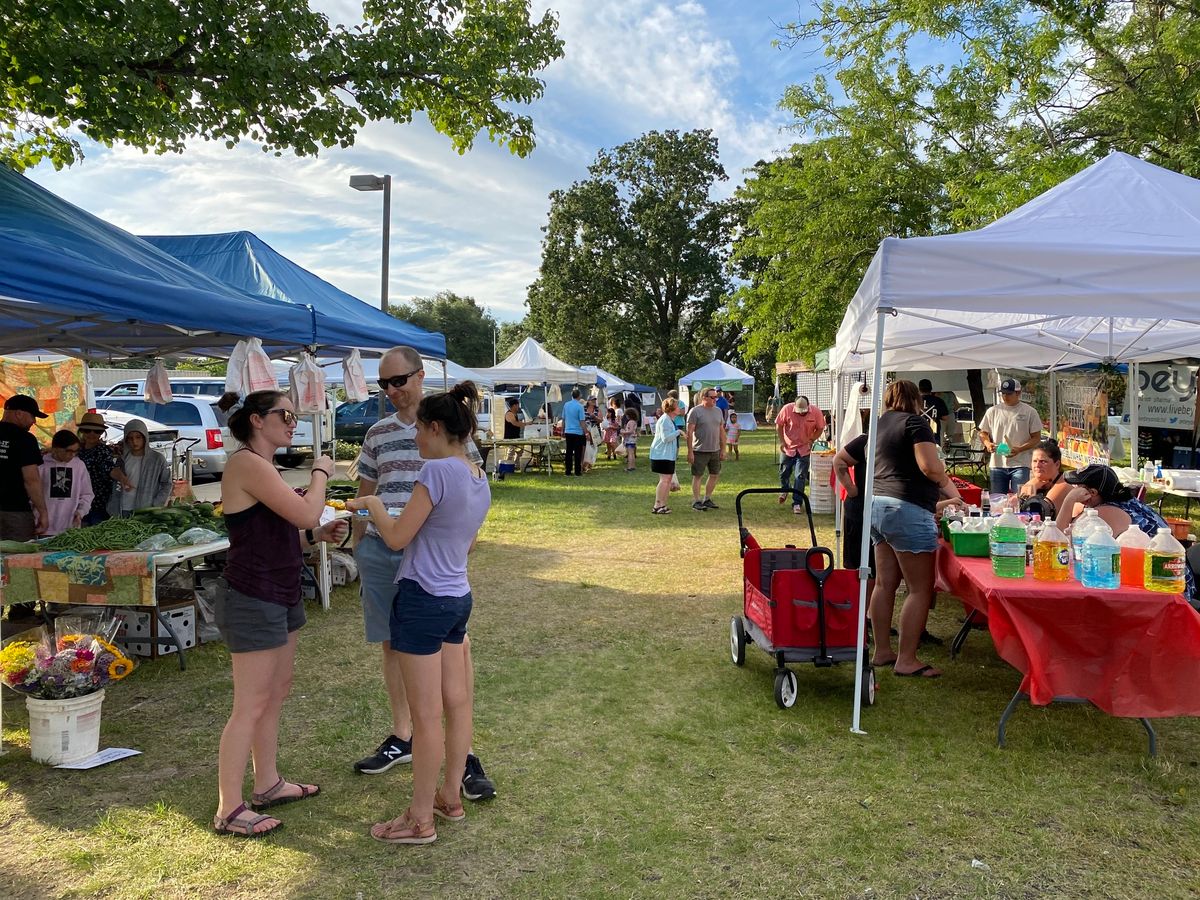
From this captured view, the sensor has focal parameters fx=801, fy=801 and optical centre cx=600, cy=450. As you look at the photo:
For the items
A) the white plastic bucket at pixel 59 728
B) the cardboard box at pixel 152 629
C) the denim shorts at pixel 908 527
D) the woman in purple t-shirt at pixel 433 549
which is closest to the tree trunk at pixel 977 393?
the denim shorts at pixel 908 527

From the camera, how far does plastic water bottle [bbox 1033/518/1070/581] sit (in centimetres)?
396

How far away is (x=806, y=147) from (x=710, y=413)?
7.65 m

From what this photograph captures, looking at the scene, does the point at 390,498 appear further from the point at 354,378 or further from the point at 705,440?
the point at 705,440

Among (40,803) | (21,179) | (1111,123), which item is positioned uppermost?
(1111,123)

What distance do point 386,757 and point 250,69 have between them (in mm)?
5943

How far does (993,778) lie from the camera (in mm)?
3566

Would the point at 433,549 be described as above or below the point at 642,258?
below

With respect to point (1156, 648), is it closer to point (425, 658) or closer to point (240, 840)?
point (425, 658)

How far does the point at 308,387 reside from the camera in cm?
638

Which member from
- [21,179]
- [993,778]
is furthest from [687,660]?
[21,179]

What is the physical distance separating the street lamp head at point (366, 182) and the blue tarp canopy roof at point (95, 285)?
599cm

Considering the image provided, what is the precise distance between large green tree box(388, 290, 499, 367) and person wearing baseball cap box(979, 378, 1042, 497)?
2338 inches

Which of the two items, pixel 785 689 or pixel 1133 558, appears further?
pixel 785 689

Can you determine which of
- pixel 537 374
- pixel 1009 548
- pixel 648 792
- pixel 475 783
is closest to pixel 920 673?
pixel 1009 548
